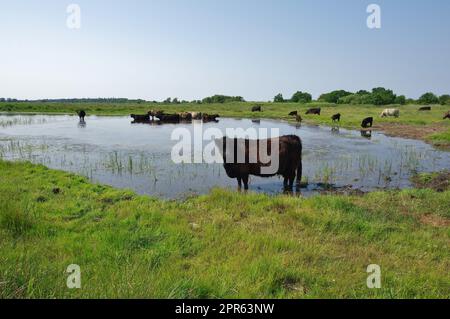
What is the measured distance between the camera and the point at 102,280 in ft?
12.6

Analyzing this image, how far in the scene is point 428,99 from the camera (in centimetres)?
9231

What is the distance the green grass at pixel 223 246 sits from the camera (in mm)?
3820

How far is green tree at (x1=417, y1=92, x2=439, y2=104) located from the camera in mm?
88819

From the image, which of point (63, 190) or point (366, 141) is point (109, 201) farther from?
point (366, 141)

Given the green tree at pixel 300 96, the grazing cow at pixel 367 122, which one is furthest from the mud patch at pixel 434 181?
the green tree at pixel 300 96

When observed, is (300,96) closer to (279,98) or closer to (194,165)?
(279,98)

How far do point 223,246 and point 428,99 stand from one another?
10634cm

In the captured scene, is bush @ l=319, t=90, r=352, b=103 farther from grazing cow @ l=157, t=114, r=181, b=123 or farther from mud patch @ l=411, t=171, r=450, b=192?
mud patch @ l=411, t=171, r=450, b=192

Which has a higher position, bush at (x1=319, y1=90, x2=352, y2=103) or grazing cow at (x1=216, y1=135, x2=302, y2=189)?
bush at (x1=319, y1=90, x2=352, y2=103)

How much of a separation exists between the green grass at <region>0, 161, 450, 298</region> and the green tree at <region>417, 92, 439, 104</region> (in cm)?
9513

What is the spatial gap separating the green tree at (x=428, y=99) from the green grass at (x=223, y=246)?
95129 millimetres

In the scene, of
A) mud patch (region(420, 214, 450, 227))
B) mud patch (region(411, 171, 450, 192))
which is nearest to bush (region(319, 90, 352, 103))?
mud patch (region(411, 171, 450, 192))

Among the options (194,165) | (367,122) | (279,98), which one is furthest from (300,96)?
(194,165)
